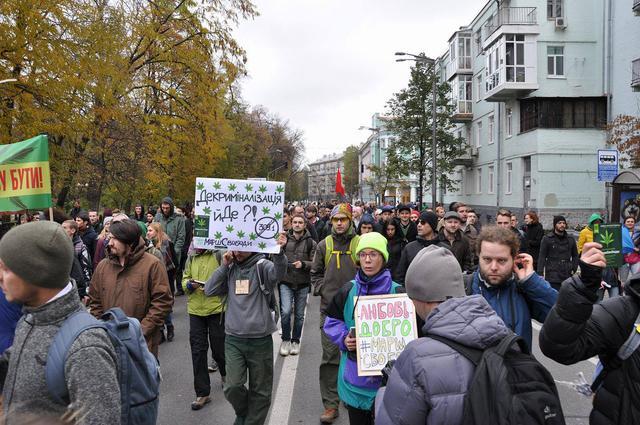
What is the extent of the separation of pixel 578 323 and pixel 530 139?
96.2ft

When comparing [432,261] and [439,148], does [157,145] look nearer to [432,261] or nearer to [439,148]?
[432,261]

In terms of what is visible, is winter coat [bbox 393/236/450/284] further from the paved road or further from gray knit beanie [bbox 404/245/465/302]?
gray knit beanie [bbox 404/245/465/302]

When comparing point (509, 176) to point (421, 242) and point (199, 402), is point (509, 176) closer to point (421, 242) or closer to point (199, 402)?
point (421, 242)

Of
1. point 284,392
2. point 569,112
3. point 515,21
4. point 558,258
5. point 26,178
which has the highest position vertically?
point 515,21

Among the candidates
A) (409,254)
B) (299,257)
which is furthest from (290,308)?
(409,254)

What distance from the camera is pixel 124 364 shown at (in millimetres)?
2082

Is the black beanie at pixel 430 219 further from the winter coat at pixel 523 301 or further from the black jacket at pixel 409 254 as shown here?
the winter coat at pixel 523 301

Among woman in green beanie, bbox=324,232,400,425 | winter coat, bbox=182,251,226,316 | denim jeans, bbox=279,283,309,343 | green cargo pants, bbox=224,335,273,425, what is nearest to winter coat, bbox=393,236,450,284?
denim jeans, bbox=279,283,309,343

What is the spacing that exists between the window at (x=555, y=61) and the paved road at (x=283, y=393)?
2665 centimetres

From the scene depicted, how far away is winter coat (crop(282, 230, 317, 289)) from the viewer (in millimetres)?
7223

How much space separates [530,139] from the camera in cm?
2898

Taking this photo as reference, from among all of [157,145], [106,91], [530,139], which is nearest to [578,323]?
[106,91]

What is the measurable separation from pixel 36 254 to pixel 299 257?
5599 millimetres

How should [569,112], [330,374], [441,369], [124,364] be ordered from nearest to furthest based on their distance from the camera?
1. [441,369]
2. [124,364]
3. [330,374]
4. [569,112]
